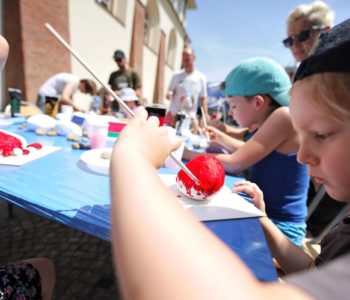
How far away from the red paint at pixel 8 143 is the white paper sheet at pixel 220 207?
2.33ft

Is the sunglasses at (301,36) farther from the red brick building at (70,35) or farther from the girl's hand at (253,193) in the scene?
the red brick building at (70,35)

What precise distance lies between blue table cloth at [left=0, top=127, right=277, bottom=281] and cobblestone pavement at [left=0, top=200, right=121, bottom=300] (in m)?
0.92

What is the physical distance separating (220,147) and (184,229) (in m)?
1.72

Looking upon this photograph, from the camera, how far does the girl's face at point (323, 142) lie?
57 centimetres

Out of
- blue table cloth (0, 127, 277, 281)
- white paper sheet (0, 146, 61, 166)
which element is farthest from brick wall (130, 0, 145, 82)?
blue table cloth (0, 127, 277, 281)

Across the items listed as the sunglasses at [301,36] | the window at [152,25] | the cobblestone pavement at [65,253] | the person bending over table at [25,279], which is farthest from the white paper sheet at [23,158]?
the window at [152,25]

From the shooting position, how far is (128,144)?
46 cm

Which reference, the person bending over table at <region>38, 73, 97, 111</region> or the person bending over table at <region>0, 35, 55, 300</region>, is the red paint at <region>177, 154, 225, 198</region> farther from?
the person bending over table at <region>38, 73, 97, 111</region>

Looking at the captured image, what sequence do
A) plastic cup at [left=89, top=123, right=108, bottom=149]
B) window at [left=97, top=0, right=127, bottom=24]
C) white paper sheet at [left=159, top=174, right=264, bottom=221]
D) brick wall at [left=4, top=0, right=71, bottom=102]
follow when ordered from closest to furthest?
white paper sheet at [left=159, top=174, right=264, bottom=221] → plastic cup at [left=89, top=123, right=108, bottom=149] → brick wall at [left=4, top=0, right=71, bottom=102] → window at [left=97, top=0, right=127, bottom=24]

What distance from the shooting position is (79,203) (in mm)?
766

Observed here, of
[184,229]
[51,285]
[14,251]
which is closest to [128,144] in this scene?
[184,229]

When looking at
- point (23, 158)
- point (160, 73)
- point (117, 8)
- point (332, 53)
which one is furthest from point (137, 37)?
point (332, 53)

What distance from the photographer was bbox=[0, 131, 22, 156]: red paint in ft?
3.44

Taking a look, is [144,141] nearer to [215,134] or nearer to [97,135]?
[97,135]
